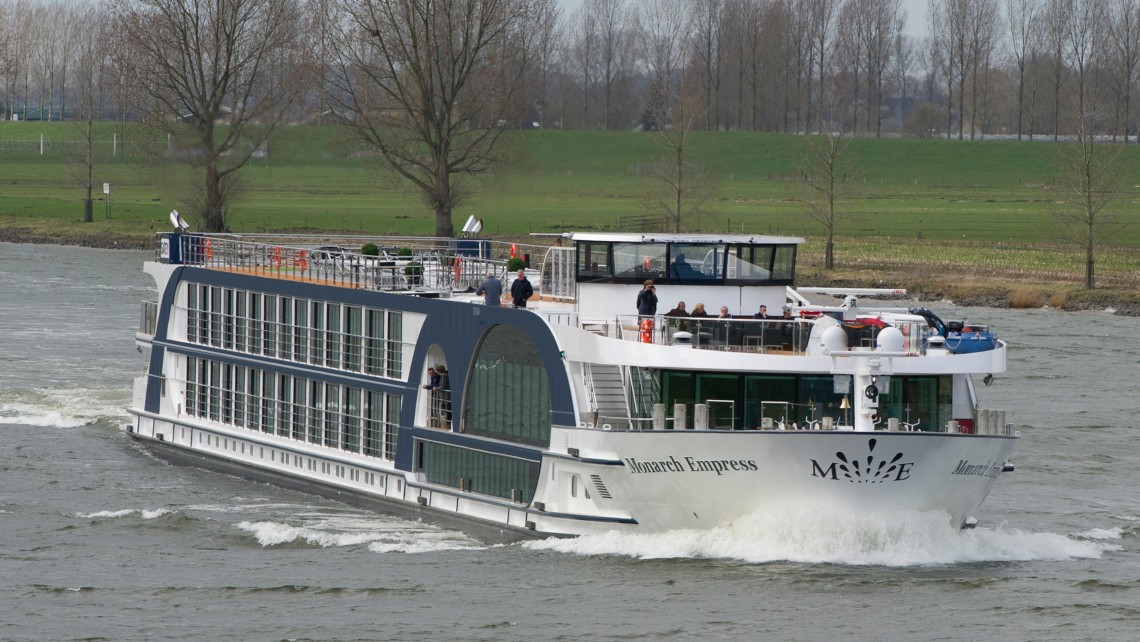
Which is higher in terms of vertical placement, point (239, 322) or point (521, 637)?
point (239, 322)

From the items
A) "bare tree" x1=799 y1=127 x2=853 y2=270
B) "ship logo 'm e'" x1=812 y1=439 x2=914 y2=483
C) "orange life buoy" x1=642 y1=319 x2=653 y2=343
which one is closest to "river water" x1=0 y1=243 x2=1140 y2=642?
"ship logo 'm e'" x1=812 y1=439 x2=914 y2=483

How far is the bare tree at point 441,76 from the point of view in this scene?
2896 inches

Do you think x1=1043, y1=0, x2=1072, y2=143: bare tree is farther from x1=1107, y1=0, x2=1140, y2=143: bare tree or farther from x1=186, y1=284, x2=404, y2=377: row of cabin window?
x1=186, y1=284, x2=404, y2=377: row of cabin window

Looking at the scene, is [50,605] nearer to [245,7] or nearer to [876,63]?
[245,7]

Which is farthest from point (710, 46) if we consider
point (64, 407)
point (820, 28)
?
point (64, 407)

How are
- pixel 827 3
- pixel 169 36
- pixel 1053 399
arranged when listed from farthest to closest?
pixel 827 3
pixel 169 36
pixel 1053 399

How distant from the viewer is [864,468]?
27438 millimetres

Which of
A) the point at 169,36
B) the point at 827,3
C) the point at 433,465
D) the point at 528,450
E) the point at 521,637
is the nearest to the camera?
the point at 521,637

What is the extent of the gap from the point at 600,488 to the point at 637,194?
6987 cm

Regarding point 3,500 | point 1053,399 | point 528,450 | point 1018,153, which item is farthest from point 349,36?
point 1018,153

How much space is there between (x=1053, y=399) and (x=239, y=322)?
69.8 ft

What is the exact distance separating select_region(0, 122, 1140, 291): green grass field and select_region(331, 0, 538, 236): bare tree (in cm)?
165

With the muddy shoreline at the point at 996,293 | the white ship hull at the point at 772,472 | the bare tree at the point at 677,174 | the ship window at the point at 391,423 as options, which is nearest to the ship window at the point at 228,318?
the ship window at the point at 391,423

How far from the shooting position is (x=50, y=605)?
28078 mm
